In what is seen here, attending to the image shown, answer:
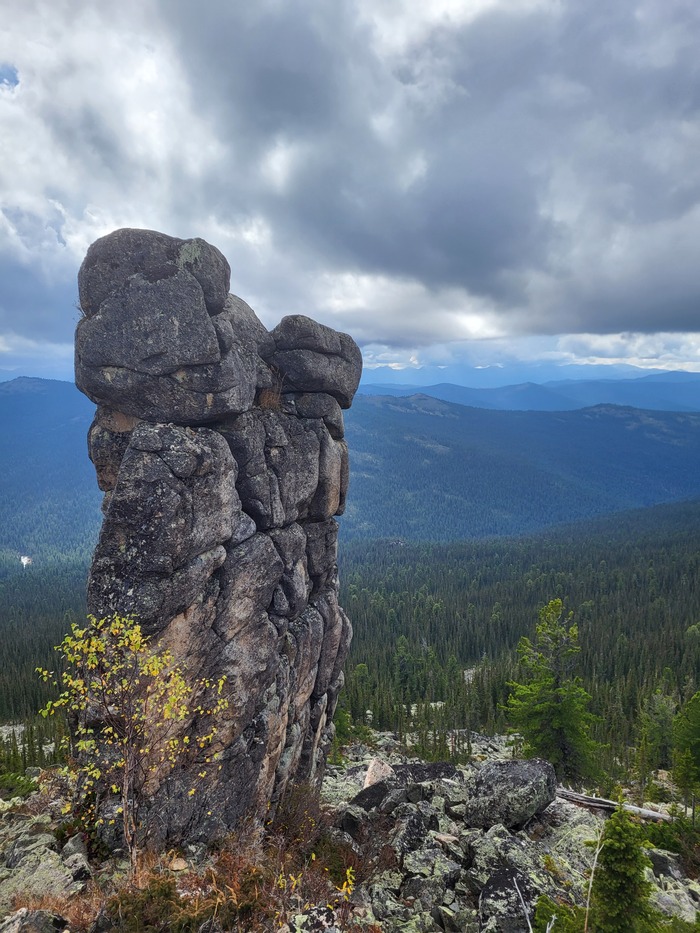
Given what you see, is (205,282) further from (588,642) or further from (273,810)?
(588,642)

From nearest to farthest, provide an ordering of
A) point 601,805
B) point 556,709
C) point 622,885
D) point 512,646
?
A: 1. point 622,885
2. point 601,805
3. point 556,709
4. point 512,646

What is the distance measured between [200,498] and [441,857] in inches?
801

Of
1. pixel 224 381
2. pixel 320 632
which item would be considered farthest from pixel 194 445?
pixel 320 632

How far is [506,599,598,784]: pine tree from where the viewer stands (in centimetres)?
4078

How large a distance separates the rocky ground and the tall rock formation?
17.4 ft

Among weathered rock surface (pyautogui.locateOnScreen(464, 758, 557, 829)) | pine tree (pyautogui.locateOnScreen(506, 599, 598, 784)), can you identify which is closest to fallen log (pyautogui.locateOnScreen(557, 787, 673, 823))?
weathered rock surface (pyautogui.locateOnScreen(464, 758, 557, 829))

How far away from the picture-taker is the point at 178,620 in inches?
943

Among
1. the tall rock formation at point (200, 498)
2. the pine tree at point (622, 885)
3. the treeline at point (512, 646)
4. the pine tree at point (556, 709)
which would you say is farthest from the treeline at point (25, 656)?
the treeline at point (512, 646)

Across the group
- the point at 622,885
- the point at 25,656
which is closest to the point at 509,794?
the point at 622,885

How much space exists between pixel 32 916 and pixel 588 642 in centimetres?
14031

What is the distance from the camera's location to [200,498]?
80.2 ft

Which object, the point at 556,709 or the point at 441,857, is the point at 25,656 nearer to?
the point at 556,709

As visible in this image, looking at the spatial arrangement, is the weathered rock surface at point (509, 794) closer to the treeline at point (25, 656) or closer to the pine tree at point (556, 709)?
the pine tree at point (556, 709)

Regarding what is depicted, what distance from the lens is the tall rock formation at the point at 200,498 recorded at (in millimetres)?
22781
